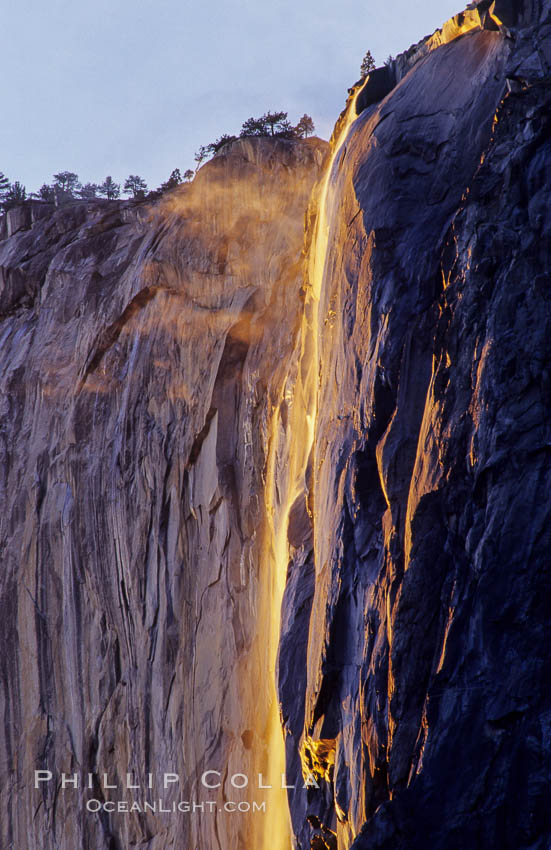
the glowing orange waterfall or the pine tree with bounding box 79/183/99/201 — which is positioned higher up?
the pine tree with bounding box 79/183/99/201

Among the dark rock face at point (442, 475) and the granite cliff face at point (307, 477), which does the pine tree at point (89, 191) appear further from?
the dark rock face at point (442, 475)

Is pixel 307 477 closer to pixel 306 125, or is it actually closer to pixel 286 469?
pixel 286 469

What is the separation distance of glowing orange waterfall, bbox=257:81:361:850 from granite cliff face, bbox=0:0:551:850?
0.31ft

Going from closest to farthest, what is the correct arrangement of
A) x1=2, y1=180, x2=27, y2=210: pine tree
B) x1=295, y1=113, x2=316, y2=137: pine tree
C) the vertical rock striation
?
the vertical rock striation → x1=295, y1=113, x2=316, y2=137: pine tree → x1=2, y1=180, x2=27, y2=210: pine tree

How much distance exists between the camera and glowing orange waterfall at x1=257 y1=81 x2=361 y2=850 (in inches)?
642

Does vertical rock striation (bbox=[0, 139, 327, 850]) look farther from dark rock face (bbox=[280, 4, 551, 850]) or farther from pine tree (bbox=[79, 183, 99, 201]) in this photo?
pine tree (bbox=[79, 183, 99, 201])

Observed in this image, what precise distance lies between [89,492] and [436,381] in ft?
49.7

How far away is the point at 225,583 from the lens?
19.2 meters

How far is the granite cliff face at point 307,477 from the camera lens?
8.47 metres

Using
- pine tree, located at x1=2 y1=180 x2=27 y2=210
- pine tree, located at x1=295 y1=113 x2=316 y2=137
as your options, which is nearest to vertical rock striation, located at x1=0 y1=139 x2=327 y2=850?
pine tree, located at x1=295 y1=113 x2=316 y2=137

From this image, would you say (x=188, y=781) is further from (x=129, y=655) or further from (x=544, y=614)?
(x=544, y=614)

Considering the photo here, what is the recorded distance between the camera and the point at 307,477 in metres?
14.9

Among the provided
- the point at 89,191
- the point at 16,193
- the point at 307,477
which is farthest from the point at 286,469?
the point at 89,191

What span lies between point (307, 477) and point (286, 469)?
2521 mm
